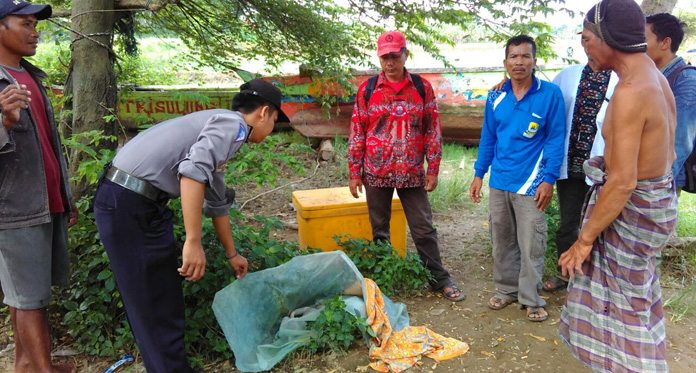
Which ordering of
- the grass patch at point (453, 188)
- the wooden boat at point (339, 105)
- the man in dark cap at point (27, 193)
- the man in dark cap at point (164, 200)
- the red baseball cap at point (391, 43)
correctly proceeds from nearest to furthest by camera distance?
the man in dark cap at point (164, 200), the man in dark cap at point (27, 193), the red baseball cap at point (391, 43), the grass patch at point (453, 188), the wooden boat at point (339, 105)

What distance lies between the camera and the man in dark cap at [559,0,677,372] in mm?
1902

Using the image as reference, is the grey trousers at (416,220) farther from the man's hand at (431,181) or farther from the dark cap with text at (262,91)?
the dark cap with text at (262,91)

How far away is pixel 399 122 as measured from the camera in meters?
3.49

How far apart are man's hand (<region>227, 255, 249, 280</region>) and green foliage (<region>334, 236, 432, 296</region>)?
1.10 m

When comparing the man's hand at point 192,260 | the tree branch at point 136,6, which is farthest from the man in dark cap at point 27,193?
the tree branch at point 136,6

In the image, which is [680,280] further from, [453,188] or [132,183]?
[132,183]

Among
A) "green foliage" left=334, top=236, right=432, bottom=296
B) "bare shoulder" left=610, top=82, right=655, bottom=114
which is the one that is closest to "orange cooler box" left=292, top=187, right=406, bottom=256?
"green foliage" left=334, top=236, right=432, bottom=296

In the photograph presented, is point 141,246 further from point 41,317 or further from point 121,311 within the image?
point 121,311

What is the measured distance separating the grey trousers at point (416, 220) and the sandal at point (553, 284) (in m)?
0.80

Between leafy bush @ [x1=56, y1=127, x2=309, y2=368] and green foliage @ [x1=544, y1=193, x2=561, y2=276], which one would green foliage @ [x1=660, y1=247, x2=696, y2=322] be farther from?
leafy bush @ [x1=56, y1=127, x2=309, y2=368]

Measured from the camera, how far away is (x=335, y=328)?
9.40ft

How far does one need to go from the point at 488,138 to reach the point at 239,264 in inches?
79.1

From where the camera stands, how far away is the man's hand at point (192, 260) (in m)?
2.13

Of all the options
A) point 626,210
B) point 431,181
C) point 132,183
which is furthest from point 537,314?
point 132,183
